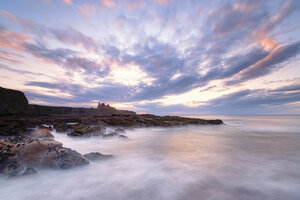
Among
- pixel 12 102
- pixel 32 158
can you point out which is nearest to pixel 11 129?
pixel 32 158

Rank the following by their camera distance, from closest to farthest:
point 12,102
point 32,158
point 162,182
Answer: point 162,182, point 32,158, point 12,102

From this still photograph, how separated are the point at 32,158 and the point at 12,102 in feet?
49.7

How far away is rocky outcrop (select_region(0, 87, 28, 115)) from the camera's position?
1333 centimetres

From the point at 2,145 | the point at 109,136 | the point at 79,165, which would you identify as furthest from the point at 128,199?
the point at 109,136

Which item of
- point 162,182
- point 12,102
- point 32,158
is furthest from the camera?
point 12,102

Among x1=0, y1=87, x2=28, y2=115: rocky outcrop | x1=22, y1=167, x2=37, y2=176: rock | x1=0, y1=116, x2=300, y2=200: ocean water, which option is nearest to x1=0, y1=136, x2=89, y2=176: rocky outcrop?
x1=22, y1=167, x2=37, y2=176: rock

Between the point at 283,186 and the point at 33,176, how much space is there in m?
6.09

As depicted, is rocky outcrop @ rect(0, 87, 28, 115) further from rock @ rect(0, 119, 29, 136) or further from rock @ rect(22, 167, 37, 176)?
rock @ rect(22, 167, 37, 176)

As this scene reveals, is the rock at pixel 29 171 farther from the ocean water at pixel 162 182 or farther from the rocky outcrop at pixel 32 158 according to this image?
the ocean water at pixel 162 182

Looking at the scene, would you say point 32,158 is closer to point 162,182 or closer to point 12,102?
point 162,182

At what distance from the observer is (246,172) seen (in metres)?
4.01

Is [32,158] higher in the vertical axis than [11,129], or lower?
lower

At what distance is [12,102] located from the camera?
1422cm

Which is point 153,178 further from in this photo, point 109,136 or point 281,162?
point 109,136
